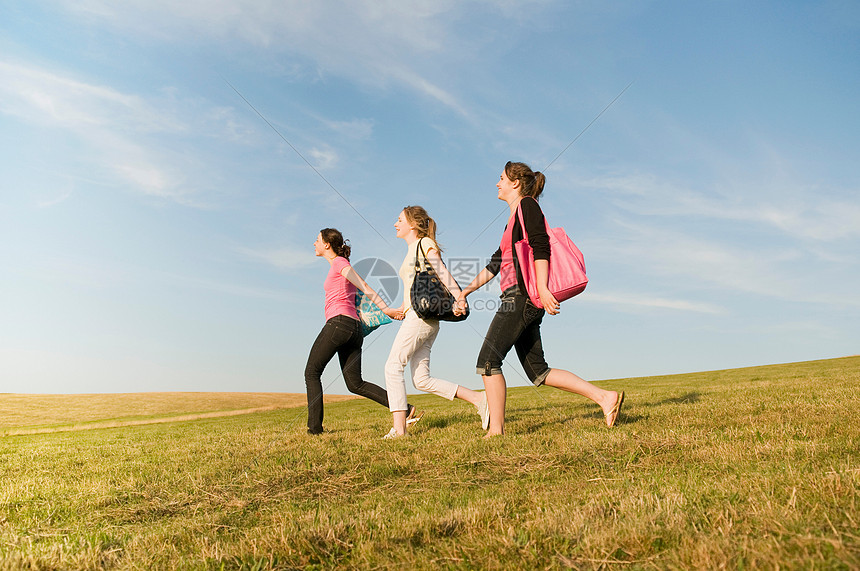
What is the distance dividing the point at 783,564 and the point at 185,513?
11.9 feet

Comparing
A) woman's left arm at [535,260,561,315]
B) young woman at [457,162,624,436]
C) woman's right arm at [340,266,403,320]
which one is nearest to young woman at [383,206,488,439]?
woman's right arm at [340,266,403,320]

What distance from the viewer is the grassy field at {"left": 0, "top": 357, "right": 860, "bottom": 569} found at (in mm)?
2385

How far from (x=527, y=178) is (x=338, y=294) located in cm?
325

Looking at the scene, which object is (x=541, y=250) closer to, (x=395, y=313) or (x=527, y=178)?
(x=527, y=178)

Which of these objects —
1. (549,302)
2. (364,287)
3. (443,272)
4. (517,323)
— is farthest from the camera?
(364,287)

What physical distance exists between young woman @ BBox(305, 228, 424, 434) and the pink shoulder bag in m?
2.47

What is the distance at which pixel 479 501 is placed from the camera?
327 cm

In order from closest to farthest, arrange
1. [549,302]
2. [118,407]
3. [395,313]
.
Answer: [549,302] → [395,313] → [118,407]

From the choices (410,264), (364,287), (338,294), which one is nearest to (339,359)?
(338,294)

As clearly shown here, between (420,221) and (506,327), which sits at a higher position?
(420,221)

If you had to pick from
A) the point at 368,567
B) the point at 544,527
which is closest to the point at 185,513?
the point at 368,567

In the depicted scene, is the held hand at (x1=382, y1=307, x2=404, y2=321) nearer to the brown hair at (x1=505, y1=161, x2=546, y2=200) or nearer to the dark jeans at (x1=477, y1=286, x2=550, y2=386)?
the dark jeans at (x1=477, y1=286, x2=550, y2=386)

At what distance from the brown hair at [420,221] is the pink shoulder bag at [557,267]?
134 centimetres

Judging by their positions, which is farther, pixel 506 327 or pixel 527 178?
pixel 527 178
